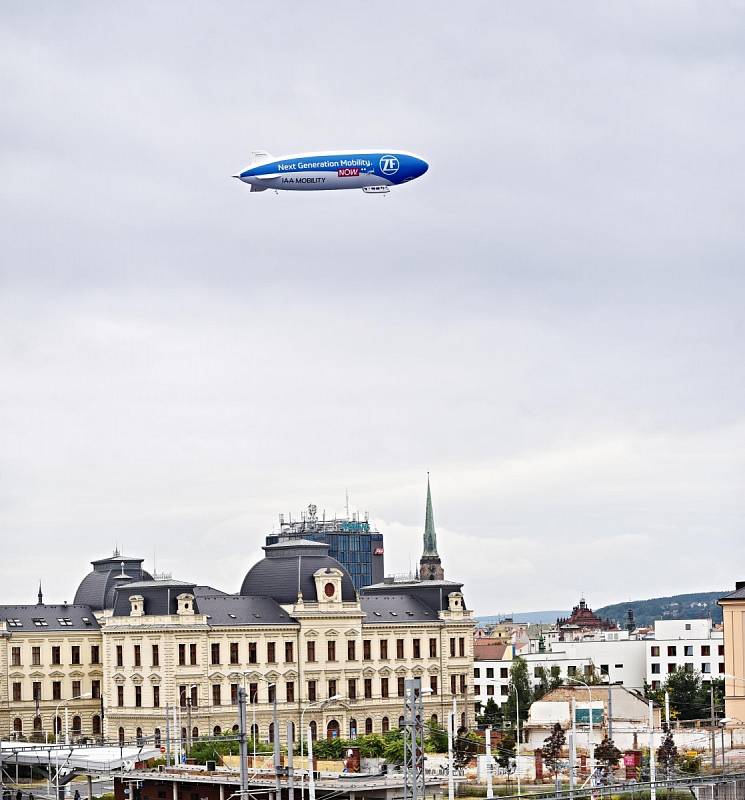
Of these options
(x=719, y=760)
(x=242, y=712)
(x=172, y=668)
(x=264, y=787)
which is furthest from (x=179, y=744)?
(x=242, y=712)

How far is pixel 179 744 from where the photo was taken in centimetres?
14000

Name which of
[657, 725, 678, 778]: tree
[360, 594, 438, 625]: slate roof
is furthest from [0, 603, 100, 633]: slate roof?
[657, 725, 678, 778]: tree

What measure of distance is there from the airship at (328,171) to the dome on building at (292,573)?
5476cm

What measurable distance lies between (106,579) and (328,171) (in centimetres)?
6556

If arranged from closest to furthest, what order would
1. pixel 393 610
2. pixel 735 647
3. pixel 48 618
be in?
pixel 735 647 → pixel 48 618 → pixel 393 610

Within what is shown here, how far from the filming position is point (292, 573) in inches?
6850

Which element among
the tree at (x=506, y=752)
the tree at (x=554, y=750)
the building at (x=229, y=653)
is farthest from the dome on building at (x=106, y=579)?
the tree at (x=554, y=750)

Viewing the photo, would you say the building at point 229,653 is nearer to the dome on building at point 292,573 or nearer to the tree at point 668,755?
the dome on building at point 292,573

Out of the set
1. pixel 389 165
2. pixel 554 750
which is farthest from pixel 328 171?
pixel 554 750

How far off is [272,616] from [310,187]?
5616cm

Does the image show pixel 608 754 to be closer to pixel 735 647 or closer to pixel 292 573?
pixel 735 647

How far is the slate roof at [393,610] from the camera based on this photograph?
179500mm

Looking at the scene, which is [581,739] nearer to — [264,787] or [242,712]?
[264,787]

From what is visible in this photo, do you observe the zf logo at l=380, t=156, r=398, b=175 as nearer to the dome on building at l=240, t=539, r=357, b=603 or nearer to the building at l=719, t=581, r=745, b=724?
the building at l=719, t=581, r=745, b=724
